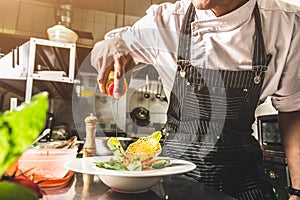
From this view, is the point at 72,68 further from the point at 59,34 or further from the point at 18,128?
the point at 18,128

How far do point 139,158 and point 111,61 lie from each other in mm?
233

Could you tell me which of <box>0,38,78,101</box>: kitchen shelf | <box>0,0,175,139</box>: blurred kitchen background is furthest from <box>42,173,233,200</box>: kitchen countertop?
<box>0,38,78,101</box>: kitchen shelf

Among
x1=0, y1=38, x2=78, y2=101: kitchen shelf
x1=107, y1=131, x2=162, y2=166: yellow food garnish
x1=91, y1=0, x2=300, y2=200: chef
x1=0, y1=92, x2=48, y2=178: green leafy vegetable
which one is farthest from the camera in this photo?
x1=0, y1=38, x2=78, y2=101: kitchen shelf

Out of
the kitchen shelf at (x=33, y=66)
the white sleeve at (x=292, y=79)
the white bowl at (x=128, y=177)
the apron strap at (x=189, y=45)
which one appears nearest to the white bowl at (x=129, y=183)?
the white bowl at (x=128, y=177)

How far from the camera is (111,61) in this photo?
60cm

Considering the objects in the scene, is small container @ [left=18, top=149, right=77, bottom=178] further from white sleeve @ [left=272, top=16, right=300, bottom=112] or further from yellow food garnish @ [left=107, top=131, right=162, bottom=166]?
white sleeve @ [left=272, top=16, right=300, bottom=112]

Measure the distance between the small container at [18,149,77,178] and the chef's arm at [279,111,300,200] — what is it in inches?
29.3

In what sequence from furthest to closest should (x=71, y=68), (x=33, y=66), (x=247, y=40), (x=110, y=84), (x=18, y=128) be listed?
1. (x=71, y=68)
2. (x=33, y=66)
3. (x=247, y=40)
4. (x=110, y=84)
5. (x=18, y=128)

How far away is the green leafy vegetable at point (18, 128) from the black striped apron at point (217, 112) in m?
0.70

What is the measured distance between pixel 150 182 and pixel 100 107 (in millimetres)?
2553

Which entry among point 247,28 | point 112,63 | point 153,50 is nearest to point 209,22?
point 247,28

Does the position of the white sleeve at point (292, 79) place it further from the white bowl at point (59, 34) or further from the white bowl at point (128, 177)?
the white bowl at point (59, 34)

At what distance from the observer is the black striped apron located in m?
0.83

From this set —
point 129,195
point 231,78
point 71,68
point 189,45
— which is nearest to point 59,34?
point 71,68
